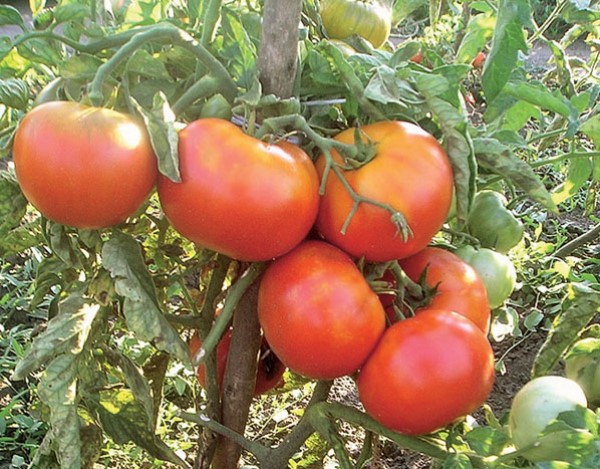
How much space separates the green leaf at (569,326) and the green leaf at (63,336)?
54cm

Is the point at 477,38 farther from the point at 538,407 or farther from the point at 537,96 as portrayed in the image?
the point at 538,407

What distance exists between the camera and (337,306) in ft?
2.45

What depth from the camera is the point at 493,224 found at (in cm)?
106

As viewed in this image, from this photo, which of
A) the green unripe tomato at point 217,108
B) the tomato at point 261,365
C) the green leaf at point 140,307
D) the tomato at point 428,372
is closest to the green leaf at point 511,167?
the tomato at point 428,372

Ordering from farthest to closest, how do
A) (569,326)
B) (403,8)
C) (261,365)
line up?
(403,8) < (261,365) < (569,326)

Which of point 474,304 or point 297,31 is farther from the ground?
point 297,31

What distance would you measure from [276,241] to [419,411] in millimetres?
222

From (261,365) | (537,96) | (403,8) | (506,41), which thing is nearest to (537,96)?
(537,96)

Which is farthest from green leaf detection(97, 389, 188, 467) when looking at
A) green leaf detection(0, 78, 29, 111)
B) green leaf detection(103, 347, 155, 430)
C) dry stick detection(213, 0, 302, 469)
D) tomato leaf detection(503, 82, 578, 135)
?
tomato leaf detection(503, 82, 578, 135)

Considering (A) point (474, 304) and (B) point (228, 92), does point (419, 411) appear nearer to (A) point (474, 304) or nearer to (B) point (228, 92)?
(A) point (474, 304)

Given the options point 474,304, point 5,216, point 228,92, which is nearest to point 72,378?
point 5,216

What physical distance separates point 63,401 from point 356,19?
0.64 metres

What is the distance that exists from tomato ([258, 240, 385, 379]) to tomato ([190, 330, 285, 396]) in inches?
13.9

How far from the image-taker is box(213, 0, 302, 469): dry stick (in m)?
0.78
